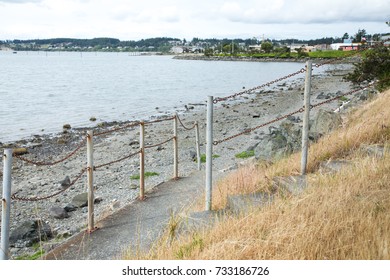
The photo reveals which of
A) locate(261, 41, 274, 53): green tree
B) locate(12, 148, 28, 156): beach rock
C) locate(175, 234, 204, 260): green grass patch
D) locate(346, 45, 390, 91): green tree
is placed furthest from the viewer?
locate(261, 41, 274, 53): green tree

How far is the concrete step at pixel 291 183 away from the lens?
219 inches

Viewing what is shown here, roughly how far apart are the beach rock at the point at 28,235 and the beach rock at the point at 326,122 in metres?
6.59

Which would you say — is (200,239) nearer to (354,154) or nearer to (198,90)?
(354,154)

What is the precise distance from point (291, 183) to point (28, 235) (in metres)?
5.20

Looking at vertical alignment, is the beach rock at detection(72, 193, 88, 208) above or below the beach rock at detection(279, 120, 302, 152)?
below

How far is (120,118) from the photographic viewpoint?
30516 millimetres

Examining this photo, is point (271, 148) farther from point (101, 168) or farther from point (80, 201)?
point (101, 168)

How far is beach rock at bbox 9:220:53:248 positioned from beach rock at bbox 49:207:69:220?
0.96m

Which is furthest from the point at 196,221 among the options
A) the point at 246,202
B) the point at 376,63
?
the point at 376,63

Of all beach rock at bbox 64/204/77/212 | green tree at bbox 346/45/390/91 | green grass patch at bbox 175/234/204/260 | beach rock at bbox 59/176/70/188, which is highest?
green tree at bbox 346/45/390/91

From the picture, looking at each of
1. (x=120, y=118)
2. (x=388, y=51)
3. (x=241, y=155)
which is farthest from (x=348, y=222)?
(x=120, y=118)

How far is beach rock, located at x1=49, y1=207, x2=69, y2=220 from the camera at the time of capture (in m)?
9.69

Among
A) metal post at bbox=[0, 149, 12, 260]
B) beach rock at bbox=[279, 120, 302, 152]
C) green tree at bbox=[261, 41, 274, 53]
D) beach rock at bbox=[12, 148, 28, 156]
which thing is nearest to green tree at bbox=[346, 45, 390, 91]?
beach rock at bbox=[279, 120, 302, 152]

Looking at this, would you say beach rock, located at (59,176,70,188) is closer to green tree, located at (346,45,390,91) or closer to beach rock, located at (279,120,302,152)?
beach rock, located at (279,120,302,152)
